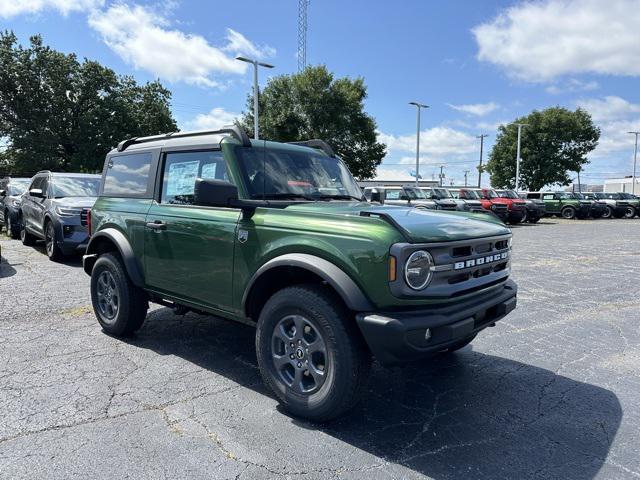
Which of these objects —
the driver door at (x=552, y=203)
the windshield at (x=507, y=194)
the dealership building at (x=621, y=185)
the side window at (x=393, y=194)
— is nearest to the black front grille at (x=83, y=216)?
the side window at (x=393, y=194)

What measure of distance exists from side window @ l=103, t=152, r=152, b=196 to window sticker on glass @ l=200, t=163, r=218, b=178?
0.84m

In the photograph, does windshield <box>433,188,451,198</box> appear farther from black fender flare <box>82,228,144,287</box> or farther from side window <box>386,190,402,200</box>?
black fender flare <box>82,228,144,287</box>

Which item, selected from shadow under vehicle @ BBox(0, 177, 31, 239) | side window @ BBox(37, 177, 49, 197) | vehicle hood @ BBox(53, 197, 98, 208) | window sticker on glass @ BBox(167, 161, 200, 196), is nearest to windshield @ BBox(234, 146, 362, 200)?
window sticker on glass @ BBox(167, 161, 200, 196)

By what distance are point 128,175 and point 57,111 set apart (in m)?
33.9

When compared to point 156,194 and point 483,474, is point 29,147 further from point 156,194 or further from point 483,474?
point 483,474

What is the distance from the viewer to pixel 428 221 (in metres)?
3.31

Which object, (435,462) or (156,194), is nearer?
(435,462)

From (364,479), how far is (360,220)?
1.49 metres

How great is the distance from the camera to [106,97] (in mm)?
35219

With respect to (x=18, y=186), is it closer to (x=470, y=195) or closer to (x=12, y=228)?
(x=12, y=228)

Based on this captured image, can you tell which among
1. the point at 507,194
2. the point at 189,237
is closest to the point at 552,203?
the point at 507,194

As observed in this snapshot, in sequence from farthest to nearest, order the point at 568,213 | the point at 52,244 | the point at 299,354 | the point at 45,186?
the point at 568,213 < the point at 45,186 < the point at 52,244 < the point at 299,354

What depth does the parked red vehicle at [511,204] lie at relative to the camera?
2339cm

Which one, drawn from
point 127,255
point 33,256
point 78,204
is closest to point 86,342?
point 127,255
